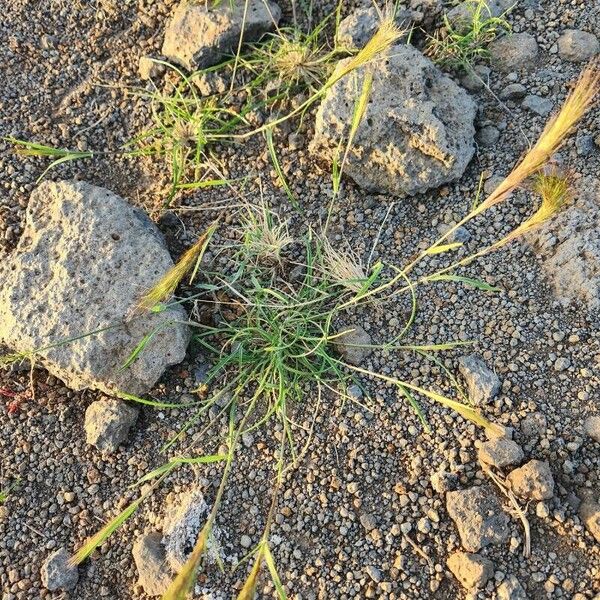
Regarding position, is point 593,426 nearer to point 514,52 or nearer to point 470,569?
point 470,569

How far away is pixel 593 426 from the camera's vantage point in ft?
6.34

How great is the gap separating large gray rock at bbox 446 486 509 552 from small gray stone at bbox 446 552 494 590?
0.10 ft

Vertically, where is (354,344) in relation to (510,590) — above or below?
above

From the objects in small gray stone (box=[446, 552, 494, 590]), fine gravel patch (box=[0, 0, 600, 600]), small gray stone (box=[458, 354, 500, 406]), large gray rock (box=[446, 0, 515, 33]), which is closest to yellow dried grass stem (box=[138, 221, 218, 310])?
fine gravel patch (box=[0, 0, 600, 600])

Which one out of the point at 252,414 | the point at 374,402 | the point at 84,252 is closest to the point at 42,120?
the point at 84,252

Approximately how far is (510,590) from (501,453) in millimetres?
364

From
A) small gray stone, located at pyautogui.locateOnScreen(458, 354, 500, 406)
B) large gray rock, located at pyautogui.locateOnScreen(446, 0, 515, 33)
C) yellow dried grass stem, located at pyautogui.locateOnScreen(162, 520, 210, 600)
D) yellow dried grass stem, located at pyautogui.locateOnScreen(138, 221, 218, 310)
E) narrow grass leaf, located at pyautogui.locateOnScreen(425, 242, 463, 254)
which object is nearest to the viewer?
yellow dried grass stem, located at pyautogui.locateOnScreen(162, 520, 210, 600)

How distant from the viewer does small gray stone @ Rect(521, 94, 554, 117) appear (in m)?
2.32

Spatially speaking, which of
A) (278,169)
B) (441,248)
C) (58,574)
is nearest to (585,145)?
(441,248)

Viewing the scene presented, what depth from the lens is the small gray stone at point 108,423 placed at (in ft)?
6.64

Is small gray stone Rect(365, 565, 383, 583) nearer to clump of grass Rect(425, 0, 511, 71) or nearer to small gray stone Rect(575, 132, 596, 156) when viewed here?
small gray stone Rect(575, 132, 596, 156)

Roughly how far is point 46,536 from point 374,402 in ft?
3.54

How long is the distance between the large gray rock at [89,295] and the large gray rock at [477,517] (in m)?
0.95

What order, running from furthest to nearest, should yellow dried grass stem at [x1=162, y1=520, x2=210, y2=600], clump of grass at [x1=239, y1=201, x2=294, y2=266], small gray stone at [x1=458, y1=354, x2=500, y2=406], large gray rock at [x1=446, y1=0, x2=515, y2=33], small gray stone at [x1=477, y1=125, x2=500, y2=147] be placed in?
large gray rock at [x1=446, y1=0, x2=515, y2=33] < small gray stone at [x1=477, y1=125, x2=500, y2=147] < clump of grass at [x1=239, y1=201, x2=294, y2=266] < small gray stone at [x1=458, y1=354, x2=500, y2=406] < yellow dried grass stem at [x1=162, y1=520, x2=210, y2=600]
